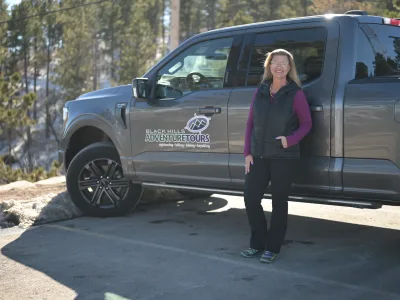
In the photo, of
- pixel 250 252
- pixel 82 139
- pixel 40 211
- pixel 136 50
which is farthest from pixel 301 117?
pixel 136 50

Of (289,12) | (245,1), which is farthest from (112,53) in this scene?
(289,12)

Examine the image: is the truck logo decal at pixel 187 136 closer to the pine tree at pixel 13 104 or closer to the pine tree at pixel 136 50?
the pine tree at pixel 13 104

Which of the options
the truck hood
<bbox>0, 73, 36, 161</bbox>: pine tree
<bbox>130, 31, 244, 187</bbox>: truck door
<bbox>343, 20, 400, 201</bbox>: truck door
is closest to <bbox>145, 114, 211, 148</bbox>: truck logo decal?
<bbox>130, 31, 244, 187</bbox>: truck door

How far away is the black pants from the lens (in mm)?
4160

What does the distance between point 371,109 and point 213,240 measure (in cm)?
199

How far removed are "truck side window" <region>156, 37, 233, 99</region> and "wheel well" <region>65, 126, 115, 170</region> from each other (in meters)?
1.22

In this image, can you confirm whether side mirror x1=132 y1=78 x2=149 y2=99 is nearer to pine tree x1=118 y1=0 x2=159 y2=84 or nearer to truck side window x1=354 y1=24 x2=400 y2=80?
truck side window x1=354 y1=24 x2=400 y2=80

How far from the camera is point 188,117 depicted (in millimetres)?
5094

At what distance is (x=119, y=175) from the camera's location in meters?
5.95

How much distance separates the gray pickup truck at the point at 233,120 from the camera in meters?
4.04

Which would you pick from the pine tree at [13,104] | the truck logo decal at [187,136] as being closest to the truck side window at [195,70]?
the truck logo decal at [187,136]

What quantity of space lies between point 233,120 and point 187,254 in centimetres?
128

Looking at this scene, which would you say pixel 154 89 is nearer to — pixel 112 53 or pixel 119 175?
pixel 119 175

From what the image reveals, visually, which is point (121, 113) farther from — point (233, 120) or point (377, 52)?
point (377, 52)
